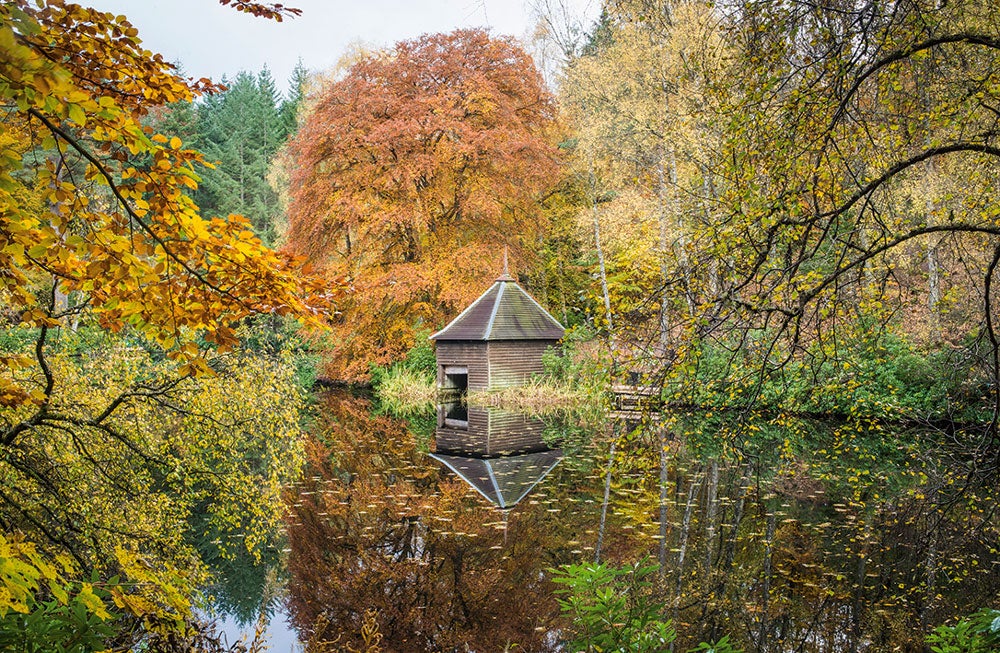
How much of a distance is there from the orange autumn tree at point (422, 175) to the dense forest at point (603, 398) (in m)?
6.87

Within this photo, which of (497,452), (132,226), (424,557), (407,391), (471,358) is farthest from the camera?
(407,391)

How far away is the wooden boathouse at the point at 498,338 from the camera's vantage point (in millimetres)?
23047

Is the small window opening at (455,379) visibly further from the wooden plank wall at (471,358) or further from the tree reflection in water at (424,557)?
the tree reflection in water at (424,557)

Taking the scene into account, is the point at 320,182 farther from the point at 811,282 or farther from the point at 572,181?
the point at 811,282

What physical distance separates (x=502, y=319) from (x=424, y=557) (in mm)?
15007

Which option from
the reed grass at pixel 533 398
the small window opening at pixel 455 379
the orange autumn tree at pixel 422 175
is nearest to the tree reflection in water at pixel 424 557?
the reed grass at pixel 533 398

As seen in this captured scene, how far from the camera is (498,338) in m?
22.8

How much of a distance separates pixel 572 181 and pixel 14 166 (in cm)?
2926

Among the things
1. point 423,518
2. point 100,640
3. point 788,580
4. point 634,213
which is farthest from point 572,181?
point 100,640

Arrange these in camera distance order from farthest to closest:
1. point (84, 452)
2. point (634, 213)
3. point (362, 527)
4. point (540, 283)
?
point (540, 283) → point (634, 213) → point (362, 527) → point (84, 452)

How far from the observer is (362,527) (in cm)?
951

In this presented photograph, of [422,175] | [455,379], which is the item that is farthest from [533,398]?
[422,175]

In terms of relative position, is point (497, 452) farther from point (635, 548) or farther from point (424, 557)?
point (635, 548)

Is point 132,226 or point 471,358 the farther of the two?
point 471,358
